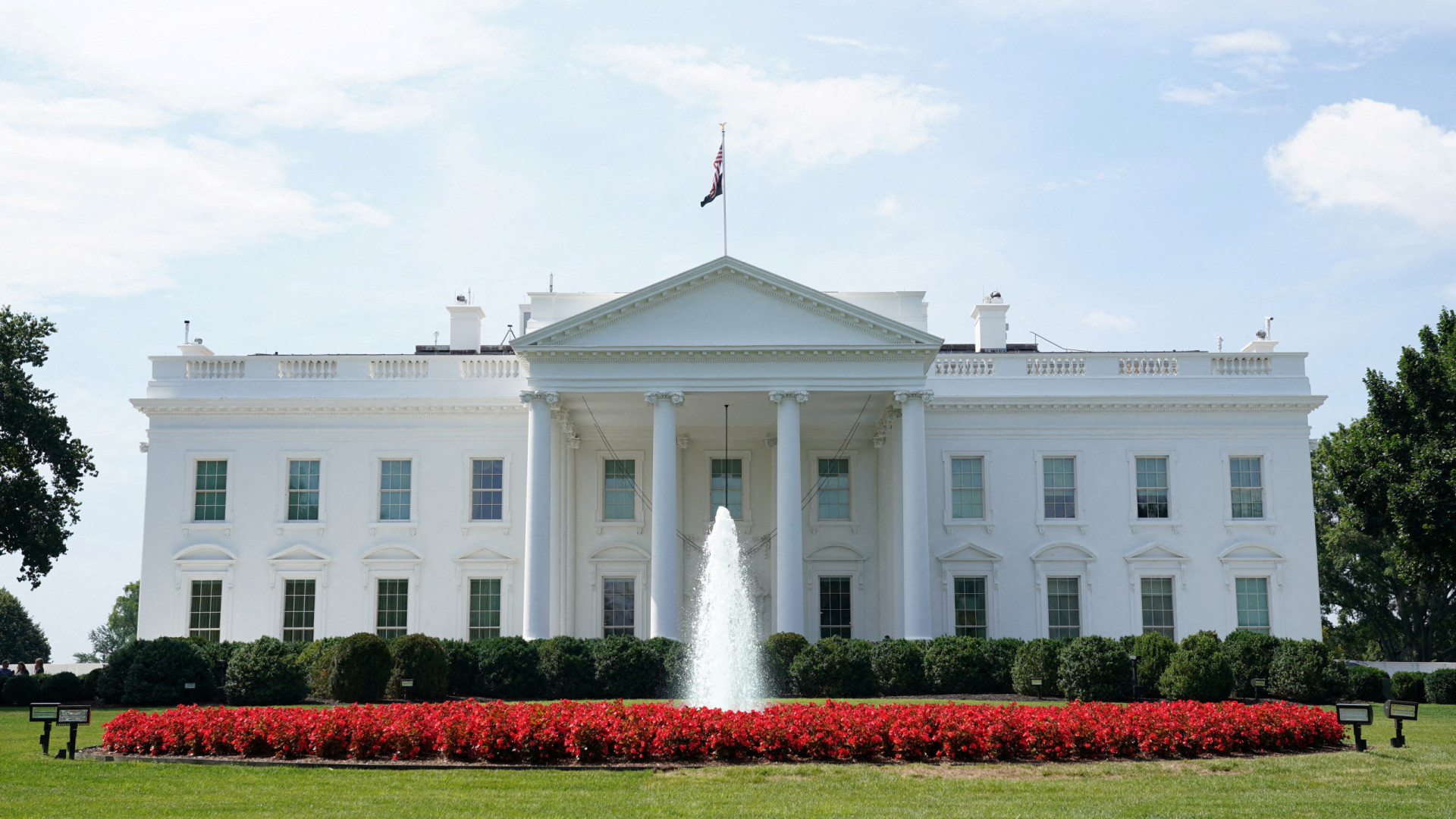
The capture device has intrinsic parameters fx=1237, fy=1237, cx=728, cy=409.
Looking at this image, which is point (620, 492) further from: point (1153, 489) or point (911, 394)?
point (1153, 489)

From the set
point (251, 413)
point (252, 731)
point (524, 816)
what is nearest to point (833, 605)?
point (251, 413)

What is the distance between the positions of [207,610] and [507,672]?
1137 cm

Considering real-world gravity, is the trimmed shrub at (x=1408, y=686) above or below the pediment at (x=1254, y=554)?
below

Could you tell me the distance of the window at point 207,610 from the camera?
34.3 meters

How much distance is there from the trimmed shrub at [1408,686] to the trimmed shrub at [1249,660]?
3.50m

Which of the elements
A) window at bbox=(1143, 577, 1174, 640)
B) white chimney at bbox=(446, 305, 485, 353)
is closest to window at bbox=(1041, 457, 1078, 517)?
window at bbox=(1143, 577, 1174, 640)

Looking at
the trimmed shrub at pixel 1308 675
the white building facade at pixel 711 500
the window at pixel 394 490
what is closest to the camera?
the trimmed shrub at pixel 1308 675

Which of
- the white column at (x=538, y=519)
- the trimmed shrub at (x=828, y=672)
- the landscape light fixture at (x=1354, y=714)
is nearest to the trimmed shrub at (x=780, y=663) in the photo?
the trimmed shrub at (x=828, y=672)

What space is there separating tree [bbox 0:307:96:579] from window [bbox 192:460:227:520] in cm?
461

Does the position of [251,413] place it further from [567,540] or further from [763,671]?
[763,671]

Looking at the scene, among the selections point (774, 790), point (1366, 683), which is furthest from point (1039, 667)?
point (774, 790)

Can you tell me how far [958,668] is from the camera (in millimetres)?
28078

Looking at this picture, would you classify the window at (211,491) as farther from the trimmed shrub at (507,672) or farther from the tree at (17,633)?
the tree at (17,633)

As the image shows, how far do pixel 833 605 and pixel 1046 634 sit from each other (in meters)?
6.08
